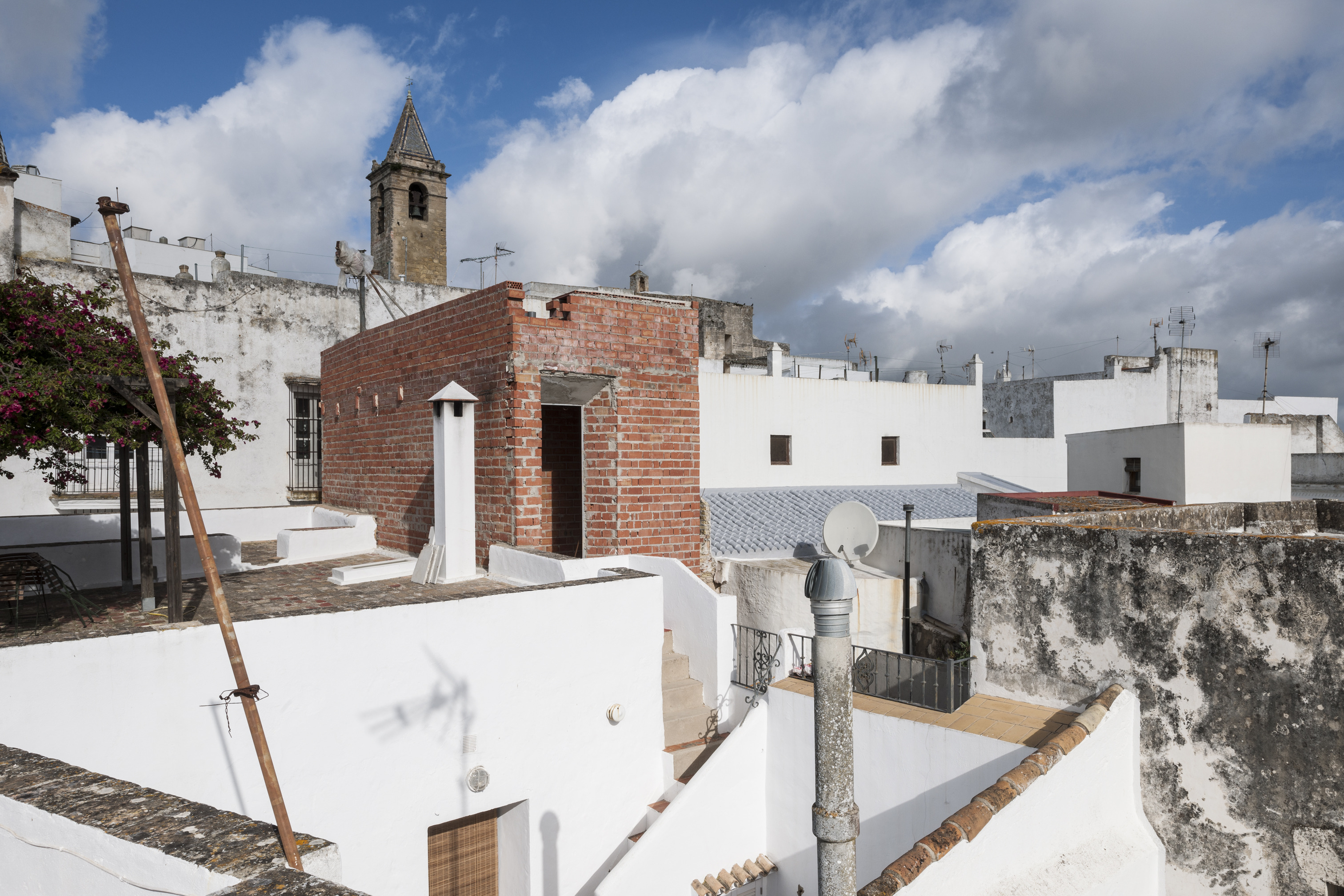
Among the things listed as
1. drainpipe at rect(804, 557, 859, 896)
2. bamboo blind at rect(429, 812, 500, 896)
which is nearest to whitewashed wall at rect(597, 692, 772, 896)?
bamboo blind at rect(429, 812, 500, 896)

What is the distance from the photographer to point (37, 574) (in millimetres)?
6812

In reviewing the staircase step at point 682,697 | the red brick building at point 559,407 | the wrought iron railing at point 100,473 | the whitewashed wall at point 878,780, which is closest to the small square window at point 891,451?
the red brick building at point 559,407

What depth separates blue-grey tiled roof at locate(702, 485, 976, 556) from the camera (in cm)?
1227

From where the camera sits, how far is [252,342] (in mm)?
14461

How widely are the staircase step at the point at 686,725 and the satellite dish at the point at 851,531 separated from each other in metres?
3.03

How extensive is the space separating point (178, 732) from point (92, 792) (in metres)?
2.65

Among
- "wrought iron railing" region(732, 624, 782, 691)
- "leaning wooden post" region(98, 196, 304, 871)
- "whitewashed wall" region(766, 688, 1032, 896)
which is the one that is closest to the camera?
"leaning wooden post" region(98, 196, 304, 871)

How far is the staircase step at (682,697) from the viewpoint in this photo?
8.73 metres

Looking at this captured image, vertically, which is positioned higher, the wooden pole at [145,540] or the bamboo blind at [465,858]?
the wooden pole at [145,540]

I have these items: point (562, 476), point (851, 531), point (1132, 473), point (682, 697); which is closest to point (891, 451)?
point (1132, 473)

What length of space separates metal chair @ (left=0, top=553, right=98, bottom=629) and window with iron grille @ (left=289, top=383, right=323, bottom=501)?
773 centimetres

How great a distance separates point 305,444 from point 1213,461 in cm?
1579

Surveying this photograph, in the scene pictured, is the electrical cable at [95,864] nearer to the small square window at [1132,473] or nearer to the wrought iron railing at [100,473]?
the wrought iron railing at [100,473]

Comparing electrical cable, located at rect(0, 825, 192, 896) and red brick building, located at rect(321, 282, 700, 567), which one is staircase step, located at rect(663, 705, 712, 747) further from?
electrical cable, located at rect(0, 825, 192, 896)
